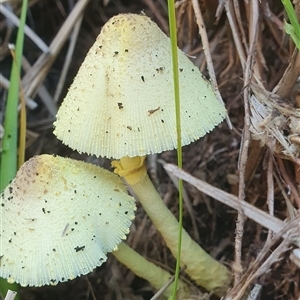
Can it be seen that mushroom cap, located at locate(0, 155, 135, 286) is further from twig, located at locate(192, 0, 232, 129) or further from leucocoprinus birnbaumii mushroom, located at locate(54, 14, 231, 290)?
twig, located at locate(192, 0, 232, 129)

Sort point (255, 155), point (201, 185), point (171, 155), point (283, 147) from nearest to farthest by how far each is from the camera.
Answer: point (201, 185)
point (283, 147)
point (255, 155)
point (171, 155)

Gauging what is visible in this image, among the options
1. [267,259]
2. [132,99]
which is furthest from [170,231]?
[132,99]

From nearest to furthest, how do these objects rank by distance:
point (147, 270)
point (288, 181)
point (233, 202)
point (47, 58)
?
point (233, 202)
point (288, 181)
point (147, 270)
point (47, 58)

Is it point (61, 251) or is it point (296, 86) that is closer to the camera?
point (61, 251)

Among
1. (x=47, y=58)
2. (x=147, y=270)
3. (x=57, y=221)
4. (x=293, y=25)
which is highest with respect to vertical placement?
(x=47, y=58)

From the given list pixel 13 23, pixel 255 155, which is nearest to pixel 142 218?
pixel 255 155

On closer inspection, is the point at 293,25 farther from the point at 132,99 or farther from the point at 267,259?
the point at 267,259

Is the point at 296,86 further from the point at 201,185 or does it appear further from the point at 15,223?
the point at 15,223
